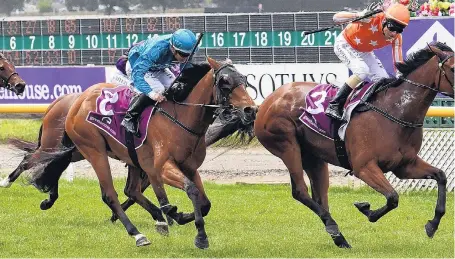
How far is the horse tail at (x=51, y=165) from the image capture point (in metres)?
9.11

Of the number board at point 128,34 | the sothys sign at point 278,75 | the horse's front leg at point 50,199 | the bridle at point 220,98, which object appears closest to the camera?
the bridle at point 220,98

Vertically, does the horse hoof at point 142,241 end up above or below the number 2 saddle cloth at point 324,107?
below

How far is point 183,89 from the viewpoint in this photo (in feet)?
26.6

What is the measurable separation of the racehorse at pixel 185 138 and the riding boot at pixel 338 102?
2.06 feet

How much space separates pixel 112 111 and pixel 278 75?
4.61m

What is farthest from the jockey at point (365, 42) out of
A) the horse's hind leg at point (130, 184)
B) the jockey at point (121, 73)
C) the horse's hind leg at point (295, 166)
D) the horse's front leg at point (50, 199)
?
the horse's front leg at point (50, 199)

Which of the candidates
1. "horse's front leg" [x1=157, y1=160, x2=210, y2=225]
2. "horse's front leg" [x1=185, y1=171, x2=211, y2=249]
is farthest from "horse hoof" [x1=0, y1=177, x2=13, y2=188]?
"horse's front leg" [x1=185, y1=171, x2=211, y2=249]

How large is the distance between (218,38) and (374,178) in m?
8.02

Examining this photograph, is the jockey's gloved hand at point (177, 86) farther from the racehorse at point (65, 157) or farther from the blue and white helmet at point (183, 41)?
the blue and white helmet at point (183, 41)

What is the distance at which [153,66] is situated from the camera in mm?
8242

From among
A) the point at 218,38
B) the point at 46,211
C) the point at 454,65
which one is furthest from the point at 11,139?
the point at 218,38

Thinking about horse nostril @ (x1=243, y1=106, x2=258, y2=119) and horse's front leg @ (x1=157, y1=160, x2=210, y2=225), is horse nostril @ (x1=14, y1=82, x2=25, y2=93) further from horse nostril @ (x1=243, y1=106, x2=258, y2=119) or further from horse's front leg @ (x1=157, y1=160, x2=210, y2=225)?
horse nostril @ (x1=243, y1=106, x2=258, y2=119)

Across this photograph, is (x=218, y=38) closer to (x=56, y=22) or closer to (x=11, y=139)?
(x=56, y=22)

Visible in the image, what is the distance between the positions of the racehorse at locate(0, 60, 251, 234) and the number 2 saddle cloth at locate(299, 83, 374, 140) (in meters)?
0.55
